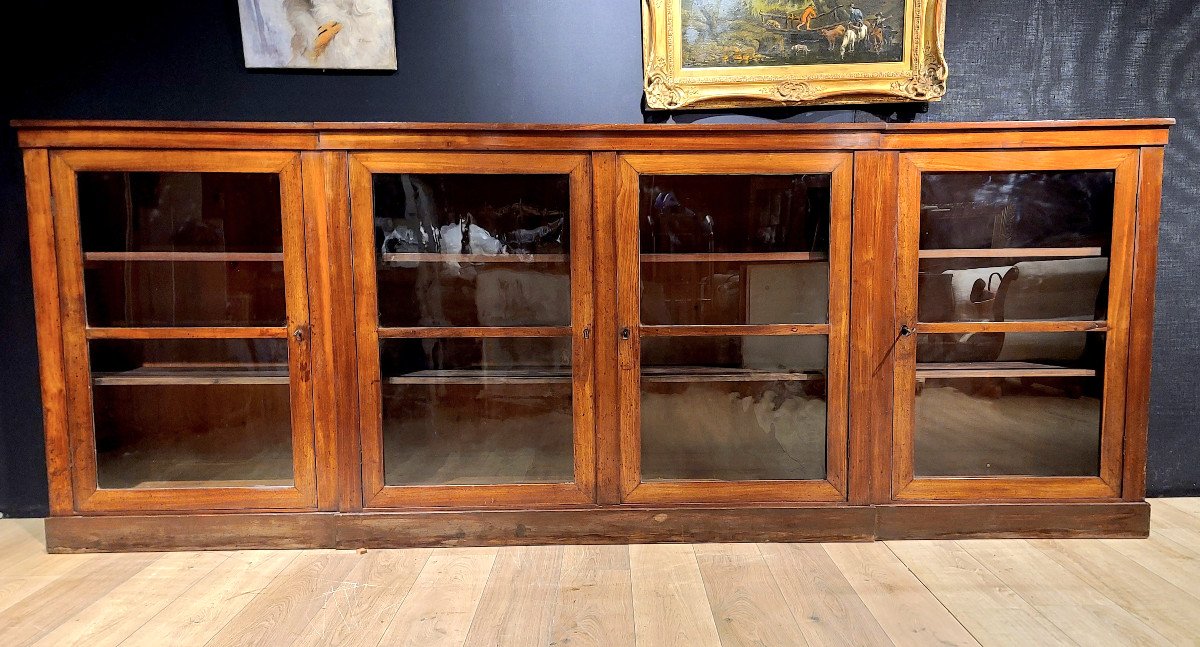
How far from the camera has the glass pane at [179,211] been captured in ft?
6.27

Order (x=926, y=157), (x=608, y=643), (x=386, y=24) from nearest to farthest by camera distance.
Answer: (x=608, y=643) → (x=926, y=157) → (x=386, y=24)

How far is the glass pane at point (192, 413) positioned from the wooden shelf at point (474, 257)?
494 millimetres

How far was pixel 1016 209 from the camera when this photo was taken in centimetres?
200

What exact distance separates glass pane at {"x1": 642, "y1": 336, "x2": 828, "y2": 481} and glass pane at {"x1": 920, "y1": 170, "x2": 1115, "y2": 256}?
0.57m

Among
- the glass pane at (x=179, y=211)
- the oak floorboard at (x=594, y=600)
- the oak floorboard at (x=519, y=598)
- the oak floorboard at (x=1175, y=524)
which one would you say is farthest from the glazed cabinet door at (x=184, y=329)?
Answer: the oak floorboard at (x=1175, y=524)

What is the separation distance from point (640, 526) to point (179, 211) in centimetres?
184

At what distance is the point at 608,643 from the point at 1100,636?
1.23 meters

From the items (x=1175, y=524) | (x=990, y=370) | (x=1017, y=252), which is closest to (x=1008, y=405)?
(x=990, y=370)

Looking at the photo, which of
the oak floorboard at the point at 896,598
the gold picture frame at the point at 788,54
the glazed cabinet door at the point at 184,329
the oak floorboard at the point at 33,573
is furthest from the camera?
the gold picture frame at the point at 788,54

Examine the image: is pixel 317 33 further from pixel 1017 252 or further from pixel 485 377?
pixel 1017 252

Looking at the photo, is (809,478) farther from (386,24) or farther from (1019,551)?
(386,24)

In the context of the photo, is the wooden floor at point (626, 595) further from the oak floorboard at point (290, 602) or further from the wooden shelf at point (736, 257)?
the wooden shelf at point (736, 257)

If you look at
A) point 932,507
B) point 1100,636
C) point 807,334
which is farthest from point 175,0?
point 1100,636

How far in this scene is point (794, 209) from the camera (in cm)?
199
